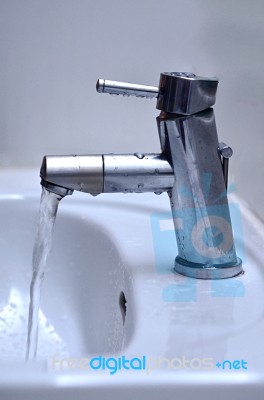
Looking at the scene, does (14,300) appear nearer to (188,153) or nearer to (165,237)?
(165,237)

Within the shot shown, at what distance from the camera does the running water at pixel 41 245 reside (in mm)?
517

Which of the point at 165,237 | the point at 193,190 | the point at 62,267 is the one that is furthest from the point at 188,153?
the point at 62,267

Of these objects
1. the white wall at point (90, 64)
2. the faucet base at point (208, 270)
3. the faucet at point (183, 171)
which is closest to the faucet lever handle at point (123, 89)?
the faucet at point (183, 171)

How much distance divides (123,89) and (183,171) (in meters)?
0.08

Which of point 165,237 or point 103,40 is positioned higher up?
point 103,40

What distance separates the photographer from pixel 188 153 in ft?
1.70

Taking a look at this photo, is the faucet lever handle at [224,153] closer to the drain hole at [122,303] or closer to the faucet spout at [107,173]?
the faucet spout at [107,173]

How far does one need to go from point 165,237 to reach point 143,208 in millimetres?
105

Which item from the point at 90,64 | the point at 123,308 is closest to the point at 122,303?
the point at 123,308

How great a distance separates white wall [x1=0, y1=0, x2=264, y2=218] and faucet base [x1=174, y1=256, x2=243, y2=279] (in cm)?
26

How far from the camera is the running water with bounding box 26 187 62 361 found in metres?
0.52

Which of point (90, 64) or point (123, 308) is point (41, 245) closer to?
point (123, 308)

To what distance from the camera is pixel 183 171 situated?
1.70 ft

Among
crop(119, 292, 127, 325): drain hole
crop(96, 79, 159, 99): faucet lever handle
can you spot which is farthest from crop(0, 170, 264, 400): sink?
crop(96, 79, 159, 99): faucet lever handle
